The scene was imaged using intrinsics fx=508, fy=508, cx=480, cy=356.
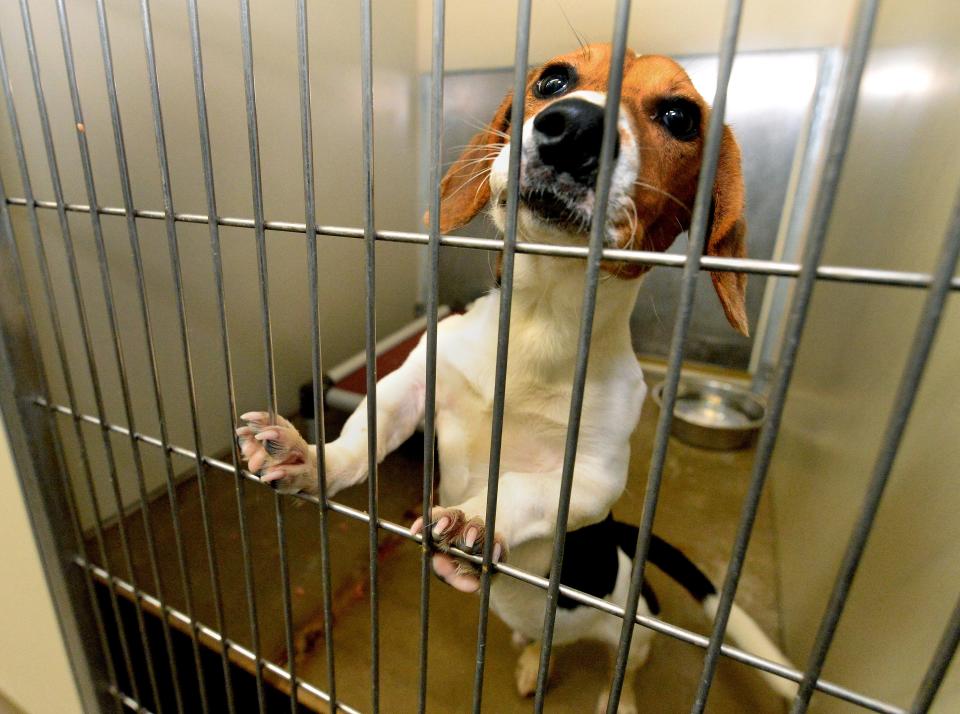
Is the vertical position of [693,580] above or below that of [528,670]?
above

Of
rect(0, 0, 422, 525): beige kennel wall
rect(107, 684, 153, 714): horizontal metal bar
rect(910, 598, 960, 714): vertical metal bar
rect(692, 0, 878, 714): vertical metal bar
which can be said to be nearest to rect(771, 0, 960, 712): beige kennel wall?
rect(910, 598, 960, 714): vertical metal bar

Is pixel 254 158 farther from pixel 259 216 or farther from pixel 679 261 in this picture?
pixel 679 261

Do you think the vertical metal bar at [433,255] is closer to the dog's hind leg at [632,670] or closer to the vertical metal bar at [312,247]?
the vertical metal bar at [312,247]

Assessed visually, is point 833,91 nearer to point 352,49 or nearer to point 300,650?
point 352,49

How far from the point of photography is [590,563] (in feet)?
2.85

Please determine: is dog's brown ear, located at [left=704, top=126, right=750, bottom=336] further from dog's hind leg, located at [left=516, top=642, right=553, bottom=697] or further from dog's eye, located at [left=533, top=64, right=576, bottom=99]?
dog's hind leg, located at [left=516, top=642, right=553, bottom=697]

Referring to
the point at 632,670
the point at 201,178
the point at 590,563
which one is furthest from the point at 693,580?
the point at 201,178

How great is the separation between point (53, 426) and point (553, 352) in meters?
0.87

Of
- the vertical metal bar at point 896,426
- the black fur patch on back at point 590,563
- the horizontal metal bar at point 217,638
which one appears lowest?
the horizontal metal bar at point 217,638

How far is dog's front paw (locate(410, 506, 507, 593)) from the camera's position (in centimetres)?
52

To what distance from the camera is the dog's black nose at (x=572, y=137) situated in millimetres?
440

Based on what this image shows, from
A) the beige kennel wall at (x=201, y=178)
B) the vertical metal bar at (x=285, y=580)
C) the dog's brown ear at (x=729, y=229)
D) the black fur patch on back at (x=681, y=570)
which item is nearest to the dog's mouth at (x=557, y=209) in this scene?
the dog's brown ear at (x=729, y=229)

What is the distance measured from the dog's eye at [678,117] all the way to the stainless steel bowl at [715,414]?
1.39 meters

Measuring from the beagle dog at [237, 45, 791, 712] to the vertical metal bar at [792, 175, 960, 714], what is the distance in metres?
0.26
